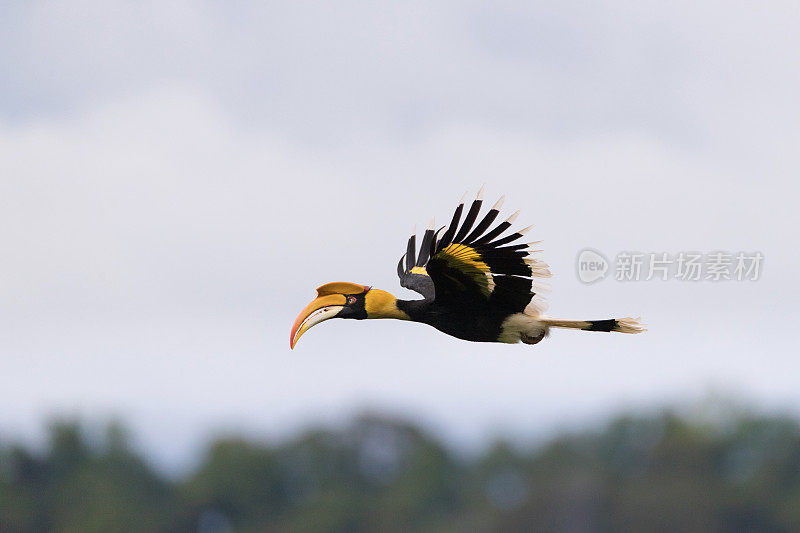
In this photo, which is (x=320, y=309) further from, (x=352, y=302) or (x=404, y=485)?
(x=404, y=485)

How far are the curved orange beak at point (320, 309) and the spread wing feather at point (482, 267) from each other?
622 millimetres

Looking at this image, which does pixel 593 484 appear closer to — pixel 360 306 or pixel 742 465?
pixel 742 465

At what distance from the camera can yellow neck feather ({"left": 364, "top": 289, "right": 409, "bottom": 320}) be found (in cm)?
848

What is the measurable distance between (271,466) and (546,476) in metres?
8.44

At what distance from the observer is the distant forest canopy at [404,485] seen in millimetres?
40094

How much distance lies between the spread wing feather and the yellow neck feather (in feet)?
0.95

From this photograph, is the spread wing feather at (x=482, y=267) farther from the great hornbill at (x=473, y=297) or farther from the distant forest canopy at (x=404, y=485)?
the distant forest canopy at (x=404, y=485)

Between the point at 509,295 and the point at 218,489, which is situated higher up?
the point at 509,295

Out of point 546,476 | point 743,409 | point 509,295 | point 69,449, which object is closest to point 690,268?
point 509,295

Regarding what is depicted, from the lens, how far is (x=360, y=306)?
27.8 ft

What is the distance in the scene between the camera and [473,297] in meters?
8.33

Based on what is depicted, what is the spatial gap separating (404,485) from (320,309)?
3387 cm

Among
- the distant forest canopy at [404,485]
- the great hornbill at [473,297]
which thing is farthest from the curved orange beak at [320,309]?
the distant forest canopy at [404,485]

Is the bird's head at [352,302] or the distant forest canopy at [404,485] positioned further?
the distant forest canopy at [404,485]
